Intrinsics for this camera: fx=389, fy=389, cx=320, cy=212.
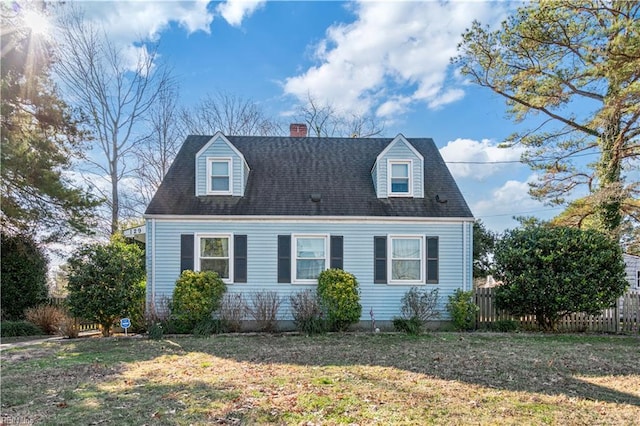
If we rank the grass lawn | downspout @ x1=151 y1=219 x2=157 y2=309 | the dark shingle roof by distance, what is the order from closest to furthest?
the grass lawn, downspout @ x1=151 y1=219 x2=157 y2=309, the dark shingle roof

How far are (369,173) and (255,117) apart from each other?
533 inches

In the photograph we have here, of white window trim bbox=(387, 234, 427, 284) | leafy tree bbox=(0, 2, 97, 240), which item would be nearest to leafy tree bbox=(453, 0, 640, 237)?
A: white window trim bbox=(387, 234, 427, 284)

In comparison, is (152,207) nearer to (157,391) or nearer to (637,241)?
(157,391)

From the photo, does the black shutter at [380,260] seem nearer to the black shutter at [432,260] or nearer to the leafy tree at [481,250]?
the black shutter at [432,260]

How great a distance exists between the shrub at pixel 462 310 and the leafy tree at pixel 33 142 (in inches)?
473

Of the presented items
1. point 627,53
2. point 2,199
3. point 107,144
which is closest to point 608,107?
point 627,53

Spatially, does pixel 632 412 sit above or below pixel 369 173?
below

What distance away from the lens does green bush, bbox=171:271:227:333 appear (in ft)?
36.4

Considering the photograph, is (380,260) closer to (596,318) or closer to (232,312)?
(232,312)

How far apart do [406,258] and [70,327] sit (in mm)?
10210

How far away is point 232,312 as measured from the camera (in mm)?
11578

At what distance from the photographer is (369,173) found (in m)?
13.9

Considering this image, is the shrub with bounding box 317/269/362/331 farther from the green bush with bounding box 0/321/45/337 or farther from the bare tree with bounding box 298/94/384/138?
the bare tree with bounding box 298/94/384/138

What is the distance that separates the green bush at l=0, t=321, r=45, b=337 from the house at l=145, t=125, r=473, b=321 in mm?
4165
